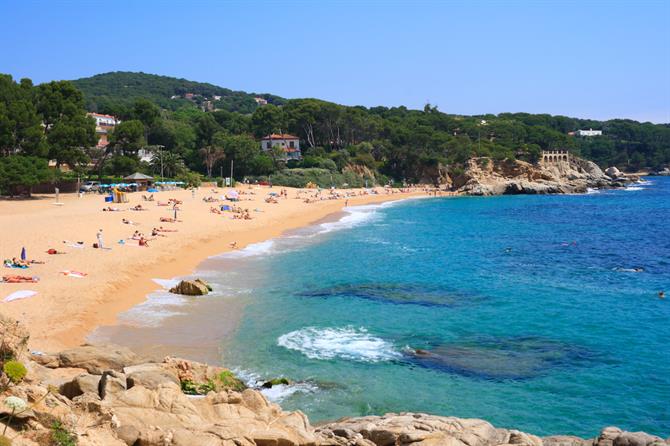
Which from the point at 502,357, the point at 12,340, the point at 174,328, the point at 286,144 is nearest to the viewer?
the point at 12,340

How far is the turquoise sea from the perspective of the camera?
14.0m

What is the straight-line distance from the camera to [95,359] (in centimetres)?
1373

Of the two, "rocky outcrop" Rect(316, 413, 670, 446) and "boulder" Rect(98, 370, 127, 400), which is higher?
"boulder" Rect(98, 370, 127, 400)

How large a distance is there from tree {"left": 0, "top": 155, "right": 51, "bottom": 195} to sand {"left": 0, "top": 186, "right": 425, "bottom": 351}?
1625mm

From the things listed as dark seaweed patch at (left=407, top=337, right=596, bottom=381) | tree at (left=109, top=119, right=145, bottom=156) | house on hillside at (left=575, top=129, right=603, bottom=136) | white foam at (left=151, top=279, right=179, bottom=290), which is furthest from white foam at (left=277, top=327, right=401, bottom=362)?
house on hillside at (left=575, top=129, right=603, bottom=136)

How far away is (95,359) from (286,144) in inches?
3142

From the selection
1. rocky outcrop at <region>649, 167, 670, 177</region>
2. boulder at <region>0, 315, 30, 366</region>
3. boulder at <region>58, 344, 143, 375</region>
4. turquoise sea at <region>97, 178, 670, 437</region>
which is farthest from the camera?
rocky outcrop at <region>649, 167, 670, 177</region>

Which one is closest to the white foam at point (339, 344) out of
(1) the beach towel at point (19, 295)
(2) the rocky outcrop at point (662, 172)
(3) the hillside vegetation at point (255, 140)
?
(1) the beach towel at point (19, 295)

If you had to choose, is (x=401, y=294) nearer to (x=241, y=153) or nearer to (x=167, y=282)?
(x=167, y=282)

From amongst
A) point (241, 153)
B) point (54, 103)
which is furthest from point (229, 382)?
point (241, 153)

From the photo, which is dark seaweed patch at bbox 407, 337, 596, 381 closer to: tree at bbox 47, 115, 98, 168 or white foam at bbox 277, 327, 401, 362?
white foam at bbox 277, 327, 401, 362

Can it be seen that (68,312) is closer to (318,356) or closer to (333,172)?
(318,356)

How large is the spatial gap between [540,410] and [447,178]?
82087 mm

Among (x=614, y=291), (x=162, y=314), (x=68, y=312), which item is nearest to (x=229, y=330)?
(x=162, y=314)
